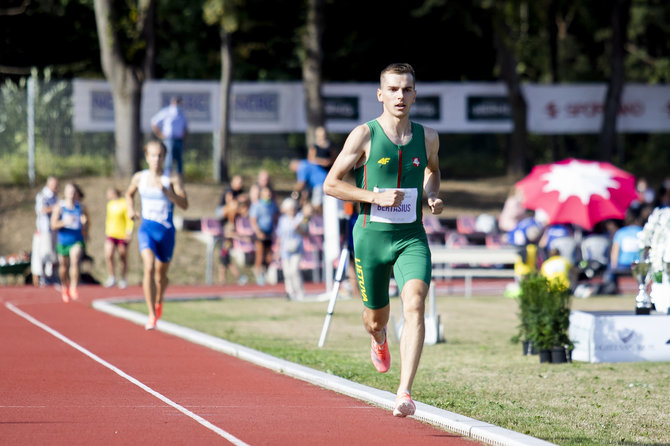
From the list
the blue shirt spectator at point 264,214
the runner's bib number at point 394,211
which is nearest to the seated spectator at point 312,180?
the blue shirt spectator at point 264,214

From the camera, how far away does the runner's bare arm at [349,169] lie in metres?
7.95

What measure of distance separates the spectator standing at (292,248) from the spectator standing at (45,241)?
484cm

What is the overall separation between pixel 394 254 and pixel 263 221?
17352 millimetres

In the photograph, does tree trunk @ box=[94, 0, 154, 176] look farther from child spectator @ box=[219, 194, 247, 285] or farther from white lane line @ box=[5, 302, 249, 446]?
white lane line @ box=[5, 302, 249, 446]

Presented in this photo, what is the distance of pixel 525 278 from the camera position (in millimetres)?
13070

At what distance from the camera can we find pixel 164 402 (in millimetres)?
8930

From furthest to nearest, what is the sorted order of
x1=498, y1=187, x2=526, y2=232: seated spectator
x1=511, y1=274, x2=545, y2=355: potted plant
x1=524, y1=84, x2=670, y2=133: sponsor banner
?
x1=524, y1=84, x2=670, y2=133: sponsor banner → x1=498, y1=187, x2=526, y2=232: seated spectator → x1=511, y1=274, x2=545, y2=355: potted plant

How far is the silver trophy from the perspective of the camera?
1228 centimetres

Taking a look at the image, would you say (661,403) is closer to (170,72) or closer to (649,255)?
(649,255)

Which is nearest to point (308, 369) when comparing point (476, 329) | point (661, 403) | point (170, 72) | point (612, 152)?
point (661, 403)

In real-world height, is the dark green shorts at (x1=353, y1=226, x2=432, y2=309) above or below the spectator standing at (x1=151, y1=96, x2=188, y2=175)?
below

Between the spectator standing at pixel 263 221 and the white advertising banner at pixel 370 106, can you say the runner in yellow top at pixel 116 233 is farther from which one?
the white advertising banner at pixel 370 106

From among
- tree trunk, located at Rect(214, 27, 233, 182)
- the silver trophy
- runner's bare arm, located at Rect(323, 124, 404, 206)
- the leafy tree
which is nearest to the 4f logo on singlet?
runner's bare arm, located at Rect(323, 124, 404, 206)

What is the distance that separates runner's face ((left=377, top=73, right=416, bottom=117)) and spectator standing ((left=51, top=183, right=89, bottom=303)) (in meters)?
13.6
